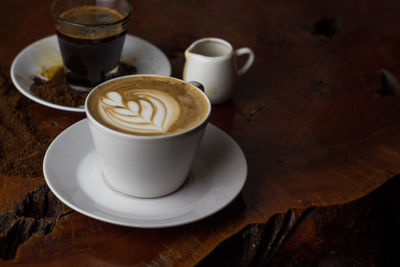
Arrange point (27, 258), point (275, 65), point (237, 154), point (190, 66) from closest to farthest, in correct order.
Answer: point (27, 258), point (237, 154), point (190, 66), point (275, 65)

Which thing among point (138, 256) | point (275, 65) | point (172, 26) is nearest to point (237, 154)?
point (138, 256)

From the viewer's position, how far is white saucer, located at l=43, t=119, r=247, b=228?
89cm

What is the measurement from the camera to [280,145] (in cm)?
119

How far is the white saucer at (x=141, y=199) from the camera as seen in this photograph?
89 centimetres

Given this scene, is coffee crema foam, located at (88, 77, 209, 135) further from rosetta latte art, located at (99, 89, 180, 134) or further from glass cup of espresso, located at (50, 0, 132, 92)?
glass cup of espresso, located at (50, 0, 132, 92)

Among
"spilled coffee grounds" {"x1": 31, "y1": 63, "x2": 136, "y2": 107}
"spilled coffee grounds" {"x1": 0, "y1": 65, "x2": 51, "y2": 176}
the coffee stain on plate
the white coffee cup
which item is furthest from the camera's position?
the coffee stain on plate

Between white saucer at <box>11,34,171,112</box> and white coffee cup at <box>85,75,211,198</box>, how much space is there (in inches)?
17.0

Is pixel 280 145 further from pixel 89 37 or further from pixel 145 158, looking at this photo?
pixel 89 37

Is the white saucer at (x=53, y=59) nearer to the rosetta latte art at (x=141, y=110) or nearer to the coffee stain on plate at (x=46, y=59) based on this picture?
the coffee stain on plate at (x=46, y=59)

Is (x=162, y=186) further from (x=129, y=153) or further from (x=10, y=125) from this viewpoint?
(x=10, y=125)

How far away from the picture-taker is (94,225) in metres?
0.93

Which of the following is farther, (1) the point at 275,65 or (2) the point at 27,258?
(1) the point at 275,65

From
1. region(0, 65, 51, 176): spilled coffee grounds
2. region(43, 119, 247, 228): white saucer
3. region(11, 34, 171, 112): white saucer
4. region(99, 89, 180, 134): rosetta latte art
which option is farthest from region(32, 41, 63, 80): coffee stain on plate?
region(99, 89, 180, 134): rosetta latte art

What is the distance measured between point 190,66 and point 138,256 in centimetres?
57
